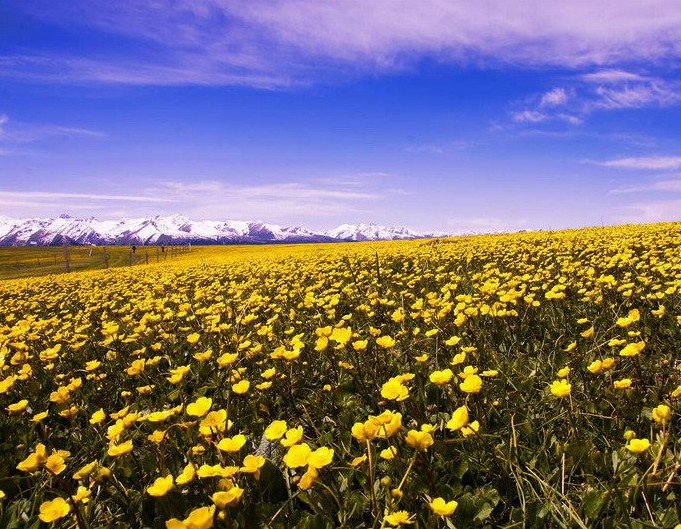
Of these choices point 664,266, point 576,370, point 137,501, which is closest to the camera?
point 137,501

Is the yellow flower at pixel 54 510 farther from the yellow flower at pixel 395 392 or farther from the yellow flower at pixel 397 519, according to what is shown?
the yellow flower at pixel 395 392

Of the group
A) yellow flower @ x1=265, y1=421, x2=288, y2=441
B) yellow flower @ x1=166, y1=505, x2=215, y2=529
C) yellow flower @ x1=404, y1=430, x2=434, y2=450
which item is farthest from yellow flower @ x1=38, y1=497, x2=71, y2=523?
yellow flower @ x1=404, y1=430, x2=434, y2=450

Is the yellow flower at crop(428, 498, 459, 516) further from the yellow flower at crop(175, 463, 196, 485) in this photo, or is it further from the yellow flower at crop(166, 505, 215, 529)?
the yellow flower at crop(175, 463, 196, 485)

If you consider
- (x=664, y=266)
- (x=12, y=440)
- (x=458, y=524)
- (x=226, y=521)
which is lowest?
(x=12, y=440)

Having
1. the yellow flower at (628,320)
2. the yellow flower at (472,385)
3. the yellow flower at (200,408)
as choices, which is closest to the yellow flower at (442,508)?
the yellow flower at (472,385)

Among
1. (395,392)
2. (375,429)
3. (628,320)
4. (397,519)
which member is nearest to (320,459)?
(375,429)

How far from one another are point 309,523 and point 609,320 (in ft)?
11.9

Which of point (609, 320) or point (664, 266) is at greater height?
point (664, 266)

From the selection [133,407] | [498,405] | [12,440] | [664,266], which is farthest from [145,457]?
[664,266]

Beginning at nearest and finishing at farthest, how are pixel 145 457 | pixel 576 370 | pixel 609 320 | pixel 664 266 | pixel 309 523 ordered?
pixel 309 523
pixel 145 457
pixel 576 370
pixel 609 320
pixel 664 266

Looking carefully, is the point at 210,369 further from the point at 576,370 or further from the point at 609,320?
the point at 609,320

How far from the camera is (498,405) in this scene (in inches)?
113

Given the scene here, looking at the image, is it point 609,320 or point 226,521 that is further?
point 609,320

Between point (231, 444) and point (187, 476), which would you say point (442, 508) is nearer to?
point (231, 444)
